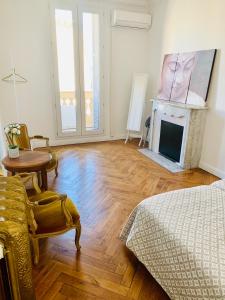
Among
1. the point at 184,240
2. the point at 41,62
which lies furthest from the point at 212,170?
the point at 41,62

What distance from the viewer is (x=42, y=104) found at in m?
4.50

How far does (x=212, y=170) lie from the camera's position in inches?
141

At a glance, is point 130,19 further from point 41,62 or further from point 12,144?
point 12,144

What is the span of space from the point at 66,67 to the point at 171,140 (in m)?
2.53

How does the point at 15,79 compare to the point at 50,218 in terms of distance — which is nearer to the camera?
the point at 50,218

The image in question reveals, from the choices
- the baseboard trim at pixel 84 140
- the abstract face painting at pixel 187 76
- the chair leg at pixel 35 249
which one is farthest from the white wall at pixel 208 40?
the chair leg at pixel 35 249

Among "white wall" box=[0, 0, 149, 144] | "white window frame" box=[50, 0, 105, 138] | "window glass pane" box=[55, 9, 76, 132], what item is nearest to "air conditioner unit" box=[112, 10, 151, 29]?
"white wall" box=[0, 0, 149, 144]

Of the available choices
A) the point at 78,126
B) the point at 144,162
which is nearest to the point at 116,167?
the point at 144,162

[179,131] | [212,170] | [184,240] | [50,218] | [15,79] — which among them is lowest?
[212,170]

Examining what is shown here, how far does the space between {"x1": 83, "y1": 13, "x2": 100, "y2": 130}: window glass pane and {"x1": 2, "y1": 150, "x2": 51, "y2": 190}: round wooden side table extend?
2361 mm

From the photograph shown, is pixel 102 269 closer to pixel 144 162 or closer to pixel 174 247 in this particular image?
pixel 174 247

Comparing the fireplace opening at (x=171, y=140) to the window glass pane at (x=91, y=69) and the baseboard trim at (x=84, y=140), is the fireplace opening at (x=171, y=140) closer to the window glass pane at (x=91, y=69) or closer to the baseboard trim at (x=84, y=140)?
the baseboard trim at (x=84, y=140)

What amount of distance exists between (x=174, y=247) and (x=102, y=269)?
2.33ft

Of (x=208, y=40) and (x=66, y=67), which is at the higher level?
(x=208, y=40)
